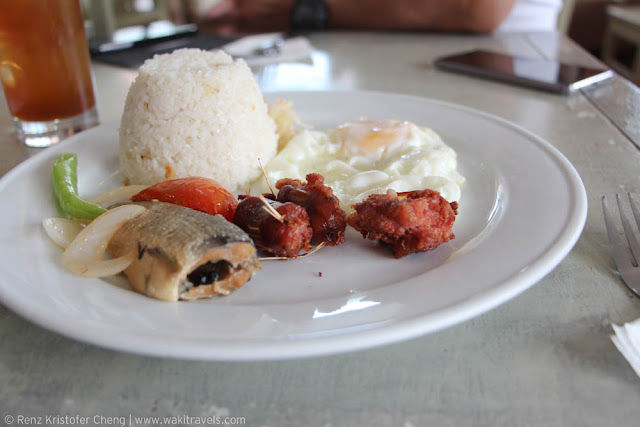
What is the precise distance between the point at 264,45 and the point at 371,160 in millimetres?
2434

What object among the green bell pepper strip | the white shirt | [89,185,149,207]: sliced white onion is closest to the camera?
the green bell pepper strip

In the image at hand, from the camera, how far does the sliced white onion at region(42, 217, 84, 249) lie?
1476 mm

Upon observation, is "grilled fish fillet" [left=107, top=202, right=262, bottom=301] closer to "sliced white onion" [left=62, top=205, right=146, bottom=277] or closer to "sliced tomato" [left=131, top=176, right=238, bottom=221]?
"sliced white onion" [left=62, top=205, right=146, bottom=277]

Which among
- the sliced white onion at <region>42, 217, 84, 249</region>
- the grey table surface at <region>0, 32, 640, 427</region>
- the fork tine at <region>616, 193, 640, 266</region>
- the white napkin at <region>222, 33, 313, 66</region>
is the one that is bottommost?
the grey table surface at <region>0, 32, 640, 427</region>

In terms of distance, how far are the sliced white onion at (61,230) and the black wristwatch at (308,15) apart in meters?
4.18

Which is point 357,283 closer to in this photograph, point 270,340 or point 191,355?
point 270,340

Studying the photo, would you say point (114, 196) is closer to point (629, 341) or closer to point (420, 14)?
point (629, 341)

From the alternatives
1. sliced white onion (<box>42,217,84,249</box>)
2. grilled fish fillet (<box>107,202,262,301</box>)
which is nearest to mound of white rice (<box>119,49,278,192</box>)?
sliced white onion (<box>42,217,84,249</box>)

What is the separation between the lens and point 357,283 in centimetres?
141

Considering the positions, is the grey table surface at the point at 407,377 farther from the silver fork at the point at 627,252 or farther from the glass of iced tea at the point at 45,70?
the glass of iced tea at the point at 45,70

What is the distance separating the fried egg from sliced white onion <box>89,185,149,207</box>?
0.52 metres

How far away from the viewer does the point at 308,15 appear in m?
5.14

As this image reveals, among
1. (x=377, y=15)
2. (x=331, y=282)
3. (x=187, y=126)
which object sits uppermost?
(x=377, y=15)

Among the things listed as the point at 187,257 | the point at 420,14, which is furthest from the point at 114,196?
the point at 420,14
